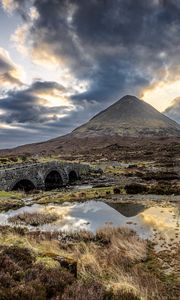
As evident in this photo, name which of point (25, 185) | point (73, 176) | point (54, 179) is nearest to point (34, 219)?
point (25, 185)

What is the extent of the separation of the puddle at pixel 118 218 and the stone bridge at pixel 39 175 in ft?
26.3

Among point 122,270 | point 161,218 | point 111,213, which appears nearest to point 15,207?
point 111,213

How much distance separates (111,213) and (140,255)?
1294 cm

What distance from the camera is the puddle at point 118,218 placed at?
21727mm

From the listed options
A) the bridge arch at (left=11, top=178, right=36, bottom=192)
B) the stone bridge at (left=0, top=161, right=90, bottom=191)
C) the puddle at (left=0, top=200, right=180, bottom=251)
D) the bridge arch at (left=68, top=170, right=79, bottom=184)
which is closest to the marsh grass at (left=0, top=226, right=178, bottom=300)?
the puddle at (left=0, top=200, right=180, bottom=251)

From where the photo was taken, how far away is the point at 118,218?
27.5 m

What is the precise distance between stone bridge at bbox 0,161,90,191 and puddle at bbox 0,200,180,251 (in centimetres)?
801

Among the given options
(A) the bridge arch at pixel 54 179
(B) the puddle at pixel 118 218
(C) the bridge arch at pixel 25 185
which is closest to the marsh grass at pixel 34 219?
(B) the puddle at pixel 118 218

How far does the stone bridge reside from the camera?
1612 inches

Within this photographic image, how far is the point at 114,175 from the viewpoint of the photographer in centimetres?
6291

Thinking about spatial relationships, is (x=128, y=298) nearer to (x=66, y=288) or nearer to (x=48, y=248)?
(x=66, y=288)

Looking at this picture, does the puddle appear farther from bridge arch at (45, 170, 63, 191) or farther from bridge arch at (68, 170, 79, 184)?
bridge arch at (68, 170, 79, 184)

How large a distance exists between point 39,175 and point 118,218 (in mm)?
24024

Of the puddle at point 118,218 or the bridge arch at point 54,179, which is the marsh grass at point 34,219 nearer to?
A: the puddle at point 118,218
